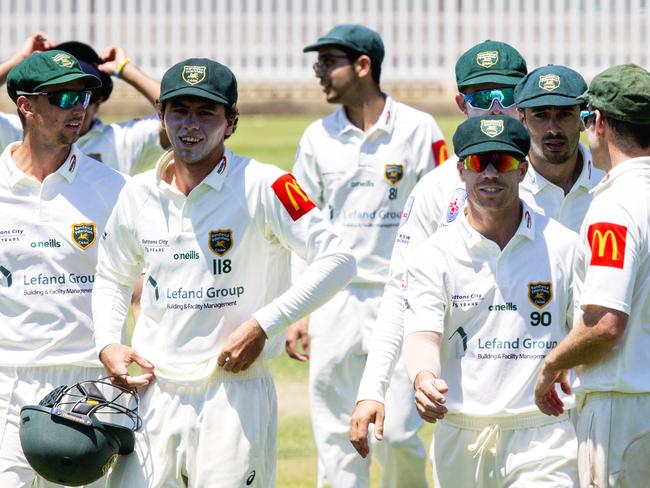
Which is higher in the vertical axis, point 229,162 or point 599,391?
point 229,162

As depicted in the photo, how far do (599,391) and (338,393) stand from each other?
3.19m

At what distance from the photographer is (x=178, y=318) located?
217 inches

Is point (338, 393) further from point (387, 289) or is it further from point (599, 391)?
point (599, 391)

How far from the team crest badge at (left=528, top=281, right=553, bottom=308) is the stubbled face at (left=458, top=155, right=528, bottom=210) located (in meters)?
0.32

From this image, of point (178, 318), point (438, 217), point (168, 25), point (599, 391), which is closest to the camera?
point (599, 391)

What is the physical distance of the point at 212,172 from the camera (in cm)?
559

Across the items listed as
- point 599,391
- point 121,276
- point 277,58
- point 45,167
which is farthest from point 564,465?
point 277,58

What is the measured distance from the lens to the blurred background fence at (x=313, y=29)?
30.5m

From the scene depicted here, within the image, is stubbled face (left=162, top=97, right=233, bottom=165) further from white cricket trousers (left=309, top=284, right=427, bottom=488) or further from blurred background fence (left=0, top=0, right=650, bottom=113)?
blurred background fence (left=0, top=0, right=650, bottom=113)

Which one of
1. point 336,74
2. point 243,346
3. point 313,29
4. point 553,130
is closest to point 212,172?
point 243,346

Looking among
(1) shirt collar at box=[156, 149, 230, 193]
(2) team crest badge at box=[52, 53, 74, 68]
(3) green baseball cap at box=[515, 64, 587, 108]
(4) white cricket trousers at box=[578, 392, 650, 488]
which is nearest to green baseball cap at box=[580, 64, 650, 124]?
(3) green baseball cap at box=[515, 64, 587, 108]

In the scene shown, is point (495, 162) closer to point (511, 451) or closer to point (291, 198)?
point (291, 198)

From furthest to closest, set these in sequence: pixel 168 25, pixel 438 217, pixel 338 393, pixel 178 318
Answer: pixel 168 25
pixel 338 393
pixel 438 217
pixel 178 318

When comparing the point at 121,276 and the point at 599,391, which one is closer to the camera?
the point at 599,391
